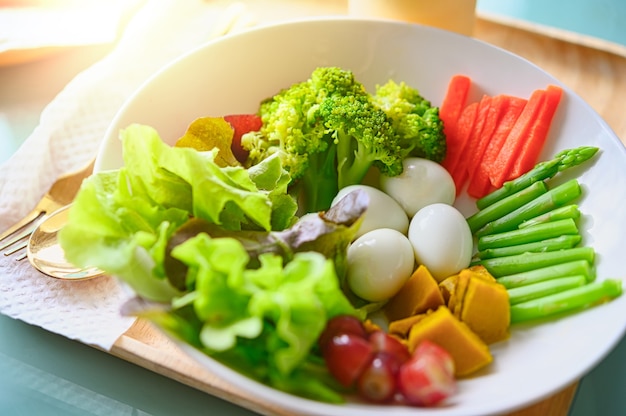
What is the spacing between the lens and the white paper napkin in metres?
1.45

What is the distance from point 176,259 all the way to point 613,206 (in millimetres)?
940

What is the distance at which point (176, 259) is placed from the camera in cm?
121

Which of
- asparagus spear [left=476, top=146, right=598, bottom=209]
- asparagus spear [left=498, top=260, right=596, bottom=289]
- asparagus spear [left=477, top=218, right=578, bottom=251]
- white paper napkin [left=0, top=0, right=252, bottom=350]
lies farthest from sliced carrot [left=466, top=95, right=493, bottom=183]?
white paper napkin [left=0, top=0, right=252, bottom=350]

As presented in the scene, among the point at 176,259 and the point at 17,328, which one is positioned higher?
the point at 176,259

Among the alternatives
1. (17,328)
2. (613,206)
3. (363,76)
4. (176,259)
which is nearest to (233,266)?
(176,259)

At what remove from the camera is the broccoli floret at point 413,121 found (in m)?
1.67

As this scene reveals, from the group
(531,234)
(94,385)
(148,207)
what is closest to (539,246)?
(531,234)

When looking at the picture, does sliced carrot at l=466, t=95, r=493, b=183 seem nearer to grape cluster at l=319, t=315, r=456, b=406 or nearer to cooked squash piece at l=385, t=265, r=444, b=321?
cooked squash piece at l=385, t=265, r=444, b=321

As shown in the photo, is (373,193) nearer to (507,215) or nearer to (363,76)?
(507,215)

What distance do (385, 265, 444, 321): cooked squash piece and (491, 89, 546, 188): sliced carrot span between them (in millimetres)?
384

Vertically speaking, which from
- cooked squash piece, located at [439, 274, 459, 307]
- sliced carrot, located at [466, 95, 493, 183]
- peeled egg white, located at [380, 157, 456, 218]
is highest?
sliced carrot, located at [466, 95, 493, 183]

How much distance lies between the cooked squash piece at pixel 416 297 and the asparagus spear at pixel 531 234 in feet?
0.67

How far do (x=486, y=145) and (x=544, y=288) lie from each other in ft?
1.63

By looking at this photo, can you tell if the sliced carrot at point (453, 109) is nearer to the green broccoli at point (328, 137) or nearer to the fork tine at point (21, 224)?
the green broccoli at point (328, 137)
